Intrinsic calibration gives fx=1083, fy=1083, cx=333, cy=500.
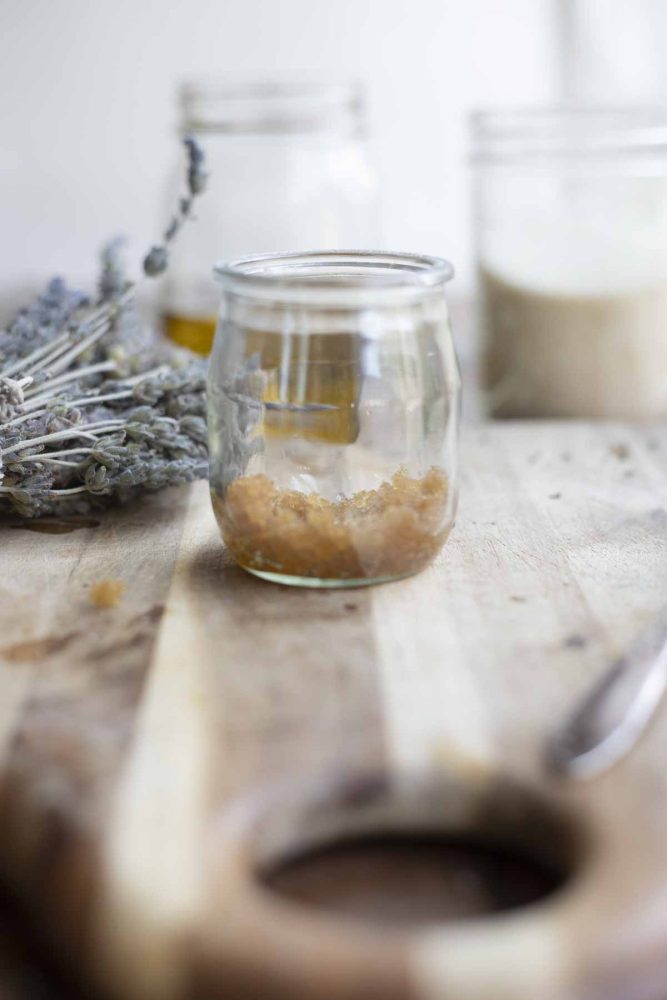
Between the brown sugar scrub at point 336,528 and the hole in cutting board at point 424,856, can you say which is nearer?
the hole in cutting board at point 424,856

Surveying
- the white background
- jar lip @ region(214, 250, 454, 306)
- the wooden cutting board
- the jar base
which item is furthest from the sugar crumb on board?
the white background

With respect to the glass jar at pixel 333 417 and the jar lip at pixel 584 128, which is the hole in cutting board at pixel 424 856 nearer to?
the glass jar at pixel 333 417

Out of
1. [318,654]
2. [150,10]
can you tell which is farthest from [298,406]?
[150,10]

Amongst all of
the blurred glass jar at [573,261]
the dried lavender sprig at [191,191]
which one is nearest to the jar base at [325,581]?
the dried lavender sprig at [191,191]

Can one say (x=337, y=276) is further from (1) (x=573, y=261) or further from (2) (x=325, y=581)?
(1) (x=573, y=261)

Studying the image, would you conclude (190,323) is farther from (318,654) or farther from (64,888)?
(64,888)

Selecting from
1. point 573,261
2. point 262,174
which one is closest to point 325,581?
point 573,261

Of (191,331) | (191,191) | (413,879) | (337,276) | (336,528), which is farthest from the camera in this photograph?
(191,331)
